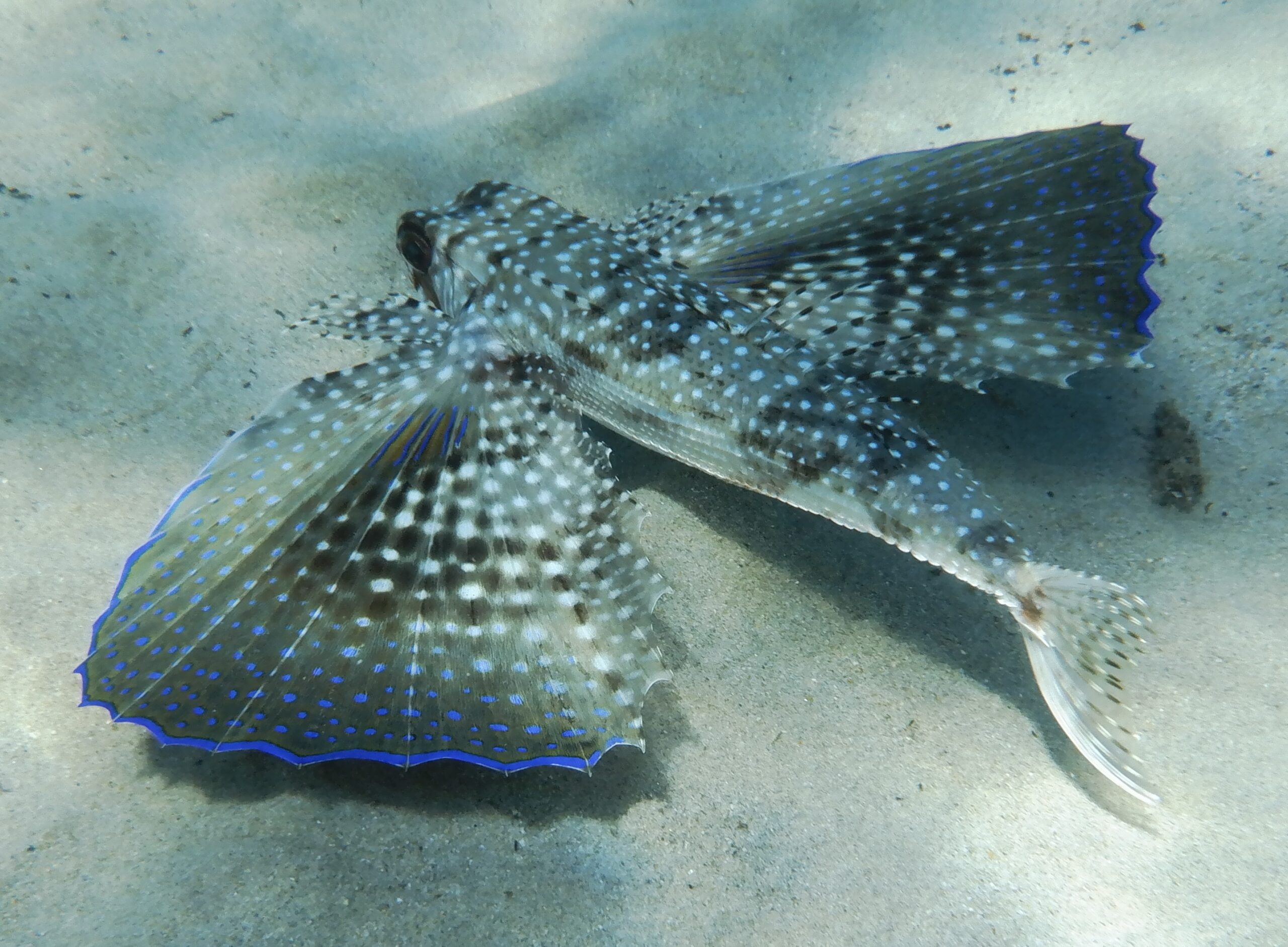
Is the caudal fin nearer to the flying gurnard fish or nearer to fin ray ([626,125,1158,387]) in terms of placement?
the flying gurnard fish

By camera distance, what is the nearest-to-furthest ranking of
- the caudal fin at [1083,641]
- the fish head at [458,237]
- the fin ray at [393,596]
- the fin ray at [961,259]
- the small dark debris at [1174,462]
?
1. the fin ray at [393,596]
2. the caudal fin at [1083,641]
3. the fin ray at [961,259]
4. the small dark debris at [1174,462]
5. the fish head at [458,237]

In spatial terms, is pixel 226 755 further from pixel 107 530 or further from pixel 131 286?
pixel 131 286

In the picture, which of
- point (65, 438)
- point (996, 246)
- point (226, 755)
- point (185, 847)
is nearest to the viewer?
point (185, 847)

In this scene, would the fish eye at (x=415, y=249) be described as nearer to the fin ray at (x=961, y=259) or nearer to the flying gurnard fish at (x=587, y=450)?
the flying gurnard fish at (x=587, y=450)

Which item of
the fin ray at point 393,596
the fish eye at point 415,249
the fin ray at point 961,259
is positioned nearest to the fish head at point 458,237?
the fish eye at point 415,249

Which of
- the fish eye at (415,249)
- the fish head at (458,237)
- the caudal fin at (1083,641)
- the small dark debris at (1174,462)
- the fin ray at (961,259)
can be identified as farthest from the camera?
the fish eye at (415,249)

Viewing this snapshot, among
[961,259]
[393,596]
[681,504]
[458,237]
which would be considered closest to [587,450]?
[681,504]

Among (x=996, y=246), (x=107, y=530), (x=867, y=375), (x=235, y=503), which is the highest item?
(x=996, y=246)

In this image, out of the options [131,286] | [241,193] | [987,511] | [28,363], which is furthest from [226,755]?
[241,193]
